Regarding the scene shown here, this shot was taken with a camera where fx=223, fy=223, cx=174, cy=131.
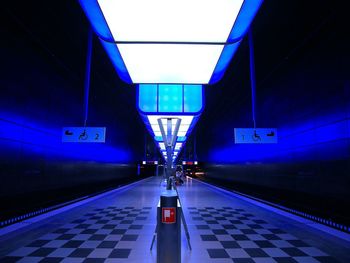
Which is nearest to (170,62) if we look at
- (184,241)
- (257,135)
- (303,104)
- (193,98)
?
(257,135)

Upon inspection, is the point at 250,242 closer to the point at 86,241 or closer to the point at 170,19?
the point at 86,241

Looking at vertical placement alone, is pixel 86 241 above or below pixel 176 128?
below

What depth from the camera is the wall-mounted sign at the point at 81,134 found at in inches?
239

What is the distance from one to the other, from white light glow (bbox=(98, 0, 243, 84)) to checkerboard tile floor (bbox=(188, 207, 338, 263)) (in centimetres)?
400

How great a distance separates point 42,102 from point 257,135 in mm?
5656

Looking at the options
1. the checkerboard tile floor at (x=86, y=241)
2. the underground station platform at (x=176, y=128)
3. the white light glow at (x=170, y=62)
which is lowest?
the checkerboard tile floor at (x=86, y=241)

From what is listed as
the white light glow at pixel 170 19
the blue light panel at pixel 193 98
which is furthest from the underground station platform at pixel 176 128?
the blue light panel at pixel 193 98

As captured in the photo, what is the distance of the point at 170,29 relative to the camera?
473cm

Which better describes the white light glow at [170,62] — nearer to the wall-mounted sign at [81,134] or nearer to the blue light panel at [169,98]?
the blue light panel at [169,98]

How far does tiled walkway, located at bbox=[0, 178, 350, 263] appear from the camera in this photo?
2848 mm

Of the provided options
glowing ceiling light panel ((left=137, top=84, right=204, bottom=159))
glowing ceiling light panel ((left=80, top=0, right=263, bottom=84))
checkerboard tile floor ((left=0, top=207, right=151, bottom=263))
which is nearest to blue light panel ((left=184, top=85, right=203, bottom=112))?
glowing ceiling light panel ((left=137, top=84, right=204, bottom=159))

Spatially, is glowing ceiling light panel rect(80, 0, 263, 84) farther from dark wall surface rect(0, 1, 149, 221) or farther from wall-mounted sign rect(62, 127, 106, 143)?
wall-mounted sign rect(62, 127, 106, 143)

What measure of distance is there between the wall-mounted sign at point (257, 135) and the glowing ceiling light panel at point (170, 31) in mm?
2090

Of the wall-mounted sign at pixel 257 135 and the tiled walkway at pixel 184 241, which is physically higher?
the wall-mounted sign at pixel 257 135
